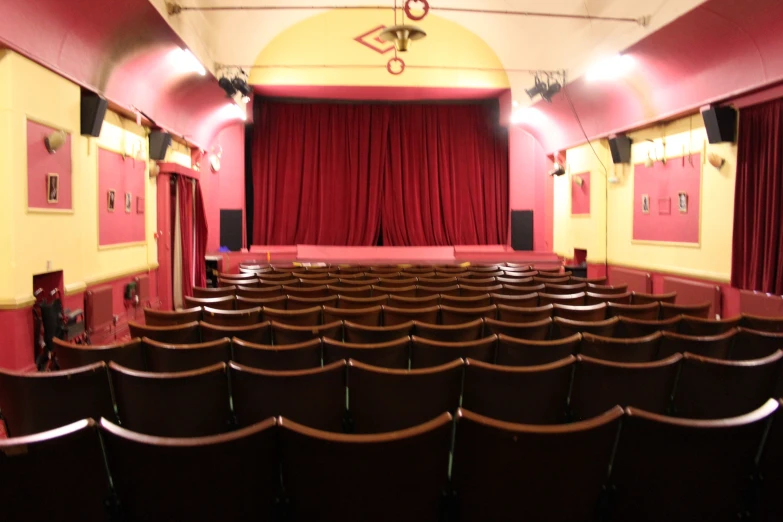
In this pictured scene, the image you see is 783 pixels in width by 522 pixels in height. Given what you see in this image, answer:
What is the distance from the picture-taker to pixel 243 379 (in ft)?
7.32

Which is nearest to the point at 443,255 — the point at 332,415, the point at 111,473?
the point at 332,415

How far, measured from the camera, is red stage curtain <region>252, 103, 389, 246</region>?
13023 mm

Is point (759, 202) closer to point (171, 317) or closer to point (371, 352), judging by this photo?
point (371, 352)

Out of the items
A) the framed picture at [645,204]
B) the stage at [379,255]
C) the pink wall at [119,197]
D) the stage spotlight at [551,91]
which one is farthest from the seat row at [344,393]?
the stage at [379,255]

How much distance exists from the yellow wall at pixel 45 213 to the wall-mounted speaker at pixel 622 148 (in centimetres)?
732

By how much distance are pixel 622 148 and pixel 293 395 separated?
795cm

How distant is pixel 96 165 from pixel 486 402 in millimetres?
5334

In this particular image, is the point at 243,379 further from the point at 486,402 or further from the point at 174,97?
the point at 174,97

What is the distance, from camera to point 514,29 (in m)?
10.2

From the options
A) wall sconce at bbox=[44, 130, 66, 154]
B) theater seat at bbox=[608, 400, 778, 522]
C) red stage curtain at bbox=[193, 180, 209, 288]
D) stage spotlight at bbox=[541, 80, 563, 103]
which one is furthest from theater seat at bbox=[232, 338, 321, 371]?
stage spotlight at bbox=[541, 80, 563, 103]

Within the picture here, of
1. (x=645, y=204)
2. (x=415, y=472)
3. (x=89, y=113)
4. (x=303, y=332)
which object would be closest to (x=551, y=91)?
(x=645, y=204)

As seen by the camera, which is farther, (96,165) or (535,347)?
(96,165)

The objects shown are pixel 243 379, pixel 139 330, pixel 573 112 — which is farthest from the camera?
pixel 573 112

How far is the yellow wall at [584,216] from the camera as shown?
9.38 metres
